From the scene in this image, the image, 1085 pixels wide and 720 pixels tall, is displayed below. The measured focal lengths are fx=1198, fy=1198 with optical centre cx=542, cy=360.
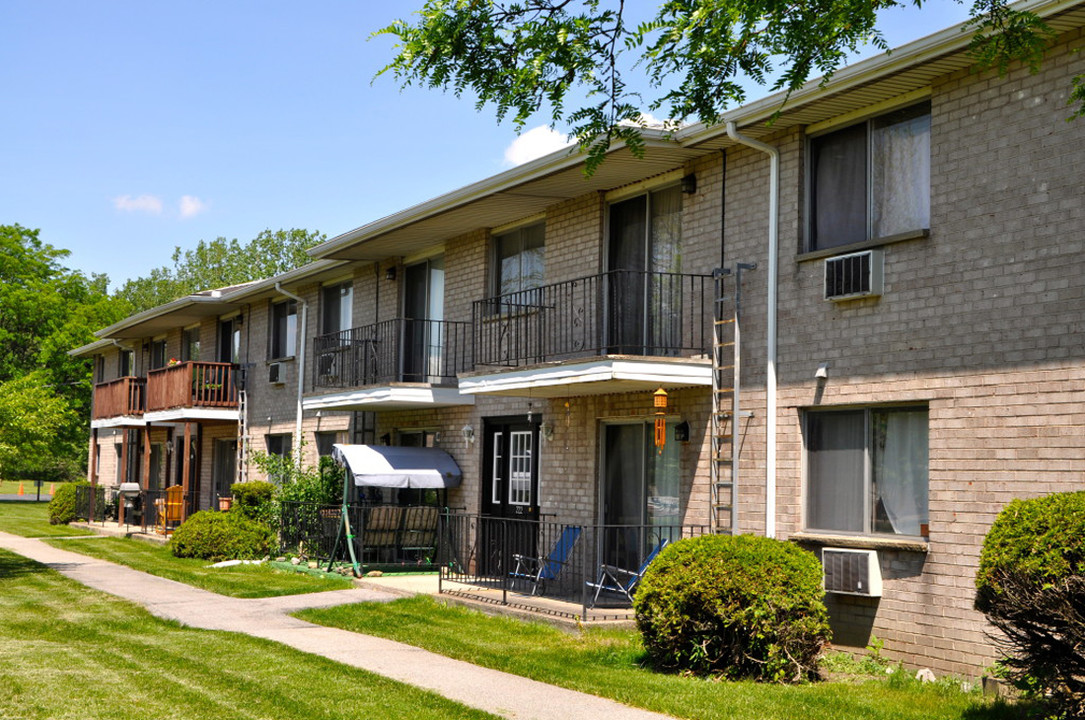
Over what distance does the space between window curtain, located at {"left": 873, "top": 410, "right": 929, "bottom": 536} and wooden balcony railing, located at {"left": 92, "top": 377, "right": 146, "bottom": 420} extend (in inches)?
904

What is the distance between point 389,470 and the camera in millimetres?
17219

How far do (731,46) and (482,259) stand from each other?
9628 mm

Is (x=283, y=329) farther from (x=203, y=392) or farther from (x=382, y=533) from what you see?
(x=382, y=533)

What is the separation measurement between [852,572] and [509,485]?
7.02 metres

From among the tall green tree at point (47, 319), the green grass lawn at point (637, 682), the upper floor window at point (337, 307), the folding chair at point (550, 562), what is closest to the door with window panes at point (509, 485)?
the folding chair at point (550, 562)

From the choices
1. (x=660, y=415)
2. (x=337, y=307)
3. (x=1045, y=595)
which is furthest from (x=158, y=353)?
(x=1045, y=595)

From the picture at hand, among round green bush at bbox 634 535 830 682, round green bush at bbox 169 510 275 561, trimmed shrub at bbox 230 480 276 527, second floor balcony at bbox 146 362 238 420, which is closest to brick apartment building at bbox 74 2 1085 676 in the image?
round green bush at bbox 634 535 830 682

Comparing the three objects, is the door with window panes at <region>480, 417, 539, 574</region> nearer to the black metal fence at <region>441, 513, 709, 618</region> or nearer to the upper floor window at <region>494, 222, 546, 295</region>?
the black metal fence at <region>441, 513, 709, 618</region>

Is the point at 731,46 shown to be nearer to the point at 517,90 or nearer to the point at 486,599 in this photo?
the point at 517,90

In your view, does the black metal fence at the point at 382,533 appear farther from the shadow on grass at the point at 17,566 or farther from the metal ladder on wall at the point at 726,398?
the metal ladder on wall at the point at 726,398

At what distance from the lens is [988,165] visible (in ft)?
33.5

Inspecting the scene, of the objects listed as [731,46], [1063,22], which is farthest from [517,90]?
[1063,22]

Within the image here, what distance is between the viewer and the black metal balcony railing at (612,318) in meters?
13.3

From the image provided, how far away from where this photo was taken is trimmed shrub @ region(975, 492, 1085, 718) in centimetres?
727
